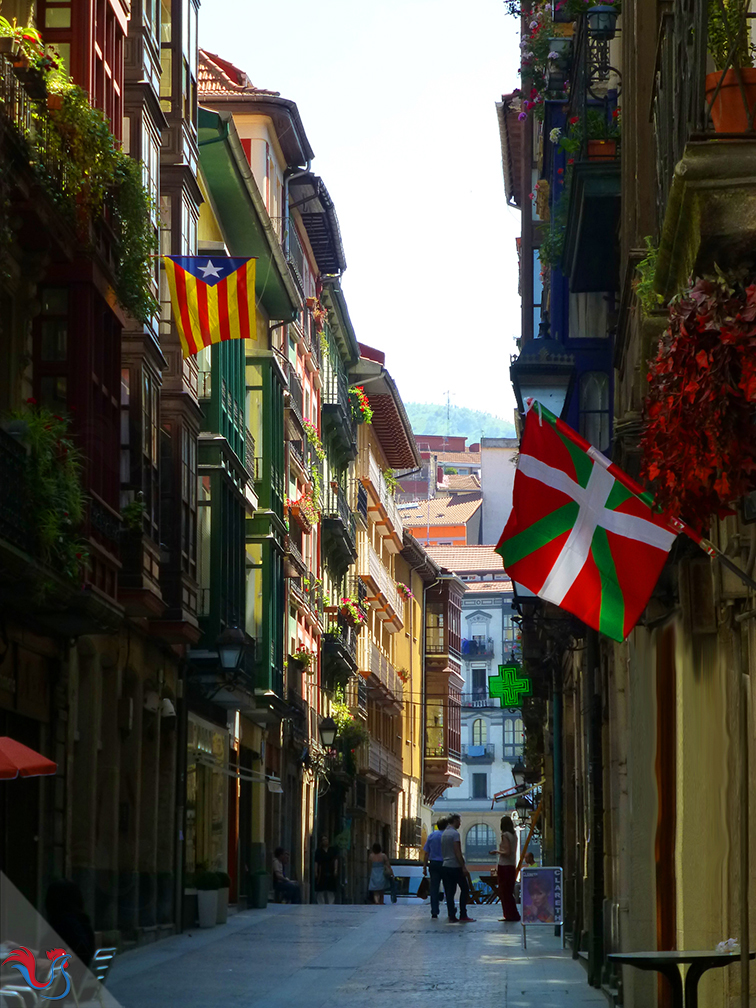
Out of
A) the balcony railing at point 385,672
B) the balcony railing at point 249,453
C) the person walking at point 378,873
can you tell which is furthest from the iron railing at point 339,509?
the balcony railing at point 249,453

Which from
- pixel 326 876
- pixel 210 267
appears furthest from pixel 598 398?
pixel 326 876

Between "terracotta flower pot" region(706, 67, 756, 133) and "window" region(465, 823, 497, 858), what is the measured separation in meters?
108

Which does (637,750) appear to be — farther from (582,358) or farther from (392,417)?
(392,417)

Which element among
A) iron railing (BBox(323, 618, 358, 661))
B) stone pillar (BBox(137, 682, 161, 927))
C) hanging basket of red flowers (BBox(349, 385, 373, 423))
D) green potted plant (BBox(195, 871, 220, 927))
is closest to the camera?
stone pillar (BBox(137, 682, 161, 927))

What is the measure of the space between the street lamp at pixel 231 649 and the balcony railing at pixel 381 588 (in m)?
35.9

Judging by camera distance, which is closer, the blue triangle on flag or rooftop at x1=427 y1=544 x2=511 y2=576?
A: the blue triangle on flag

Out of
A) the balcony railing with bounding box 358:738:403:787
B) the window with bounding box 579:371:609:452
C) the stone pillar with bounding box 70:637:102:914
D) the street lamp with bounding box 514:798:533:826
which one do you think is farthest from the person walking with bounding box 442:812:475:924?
the balcony railing with bounding box 358:738:403:787

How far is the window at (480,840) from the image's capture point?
11369 cm

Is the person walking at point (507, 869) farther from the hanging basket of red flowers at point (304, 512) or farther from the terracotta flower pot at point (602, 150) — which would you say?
the hanging basket of red flowers at point (304, 512)

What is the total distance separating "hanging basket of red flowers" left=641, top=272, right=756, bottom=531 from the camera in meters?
7.57

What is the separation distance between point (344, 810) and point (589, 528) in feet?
164

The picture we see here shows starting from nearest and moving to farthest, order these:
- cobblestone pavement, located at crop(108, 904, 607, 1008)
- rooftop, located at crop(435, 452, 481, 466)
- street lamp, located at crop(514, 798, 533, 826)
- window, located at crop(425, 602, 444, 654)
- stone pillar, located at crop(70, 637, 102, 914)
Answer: cobblestone pavement, located at crop(108, 904, 607, 1008), stone pillar, located at crop(70, 637, 102, 914), street lamp, located at crop(514, 798, 533, 826), window, located at crop(425, 602, 444, 654), rooftop, located at crop(435, 452, 481, 466)

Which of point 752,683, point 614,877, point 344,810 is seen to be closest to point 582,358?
point 614,877

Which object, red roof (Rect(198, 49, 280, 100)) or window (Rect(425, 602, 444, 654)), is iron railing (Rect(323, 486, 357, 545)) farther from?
window (Rect(425, 602, 444, 654))
